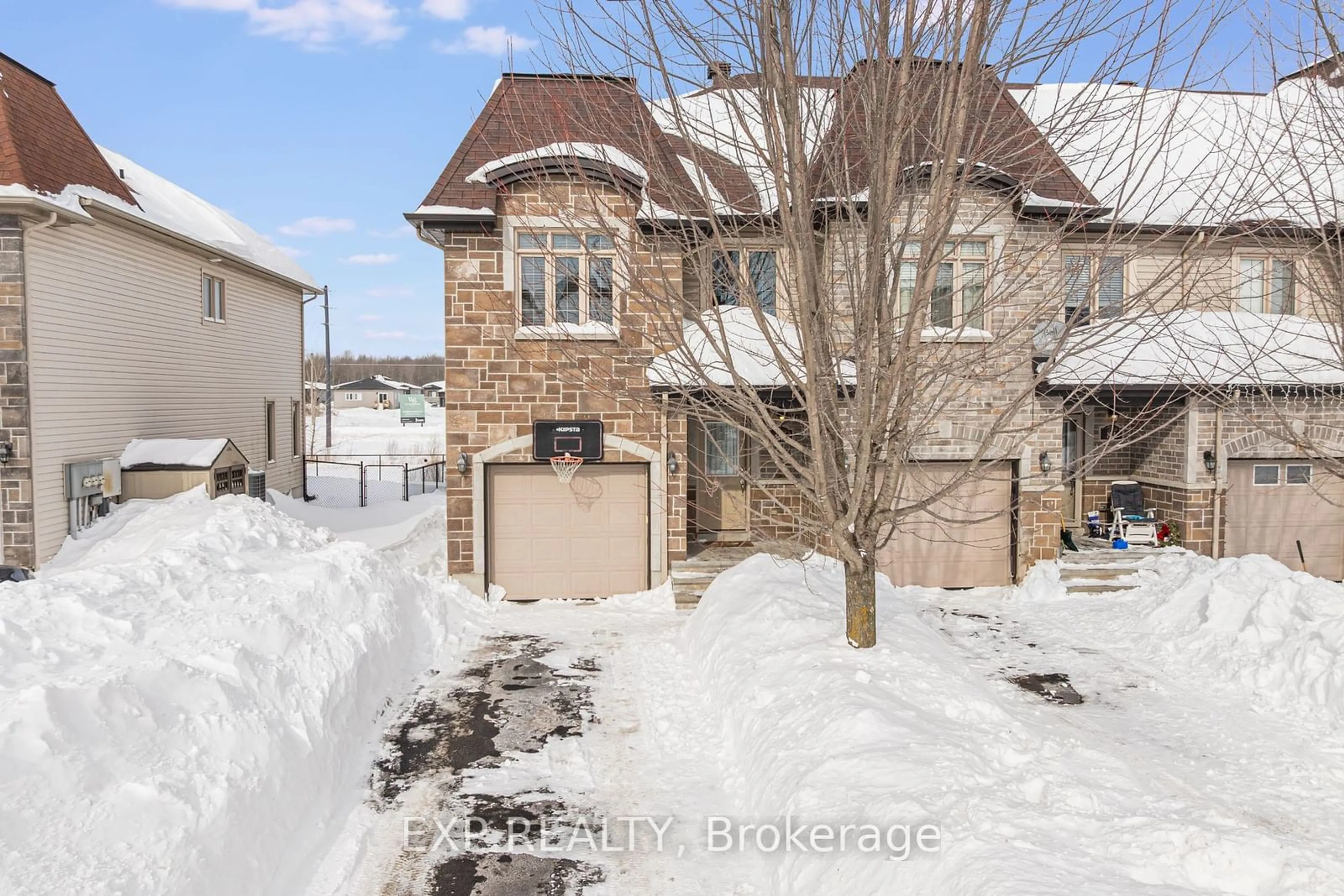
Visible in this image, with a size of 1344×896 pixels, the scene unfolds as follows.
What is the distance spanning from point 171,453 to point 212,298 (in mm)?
5697

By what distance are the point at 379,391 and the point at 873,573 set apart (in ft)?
283

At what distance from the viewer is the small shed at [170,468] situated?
15.1 metres

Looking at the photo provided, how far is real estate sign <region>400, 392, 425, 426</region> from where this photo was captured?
58.5m

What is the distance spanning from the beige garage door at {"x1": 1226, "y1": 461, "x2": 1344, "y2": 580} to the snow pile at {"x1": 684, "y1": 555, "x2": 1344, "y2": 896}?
167 inches

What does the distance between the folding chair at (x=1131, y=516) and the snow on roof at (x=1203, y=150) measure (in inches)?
189

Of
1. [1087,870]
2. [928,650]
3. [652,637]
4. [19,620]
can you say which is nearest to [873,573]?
[928,650]

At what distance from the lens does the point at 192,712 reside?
569cm

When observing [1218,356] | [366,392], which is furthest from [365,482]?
[366,392]

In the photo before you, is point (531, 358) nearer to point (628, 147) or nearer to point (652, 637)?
point (628, 147)

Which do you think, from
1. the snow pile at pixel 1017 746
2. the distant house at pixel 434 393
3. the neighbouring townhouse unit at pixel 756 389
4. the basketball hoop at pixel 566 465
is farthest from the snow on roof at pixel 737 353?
the distant house at pixel 434 393

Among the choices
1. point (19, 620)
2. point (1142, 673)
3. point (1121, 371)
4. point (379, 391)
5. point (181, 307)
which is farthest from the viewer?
point (379, 391)

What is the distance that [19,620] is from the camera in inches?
249

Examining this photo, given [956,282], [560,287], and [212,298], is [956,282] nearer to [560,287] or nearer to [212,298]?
[560,287]

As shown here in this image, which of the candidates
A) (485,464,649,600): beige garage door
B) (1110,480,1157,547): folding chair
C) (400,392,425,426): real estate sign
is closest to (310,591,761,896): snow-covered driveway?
(485,464,649,600): beige garage door
